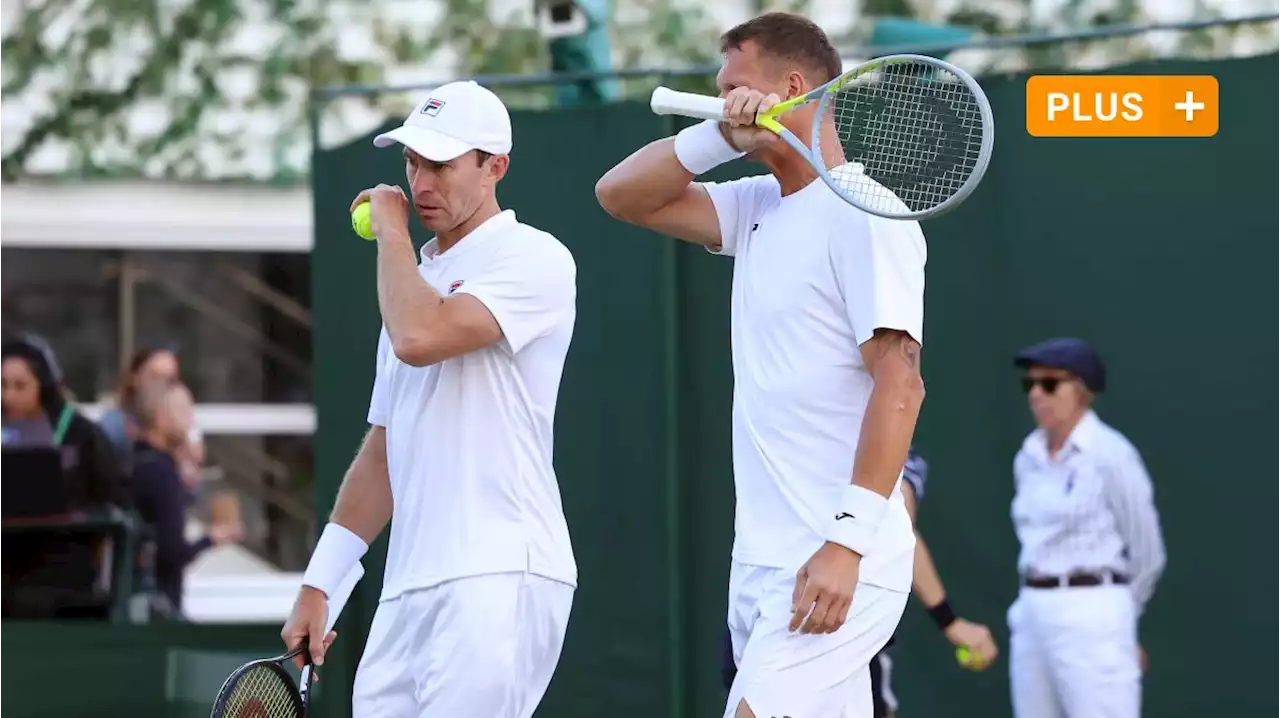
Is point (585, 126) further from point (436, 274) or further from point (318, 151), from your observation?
point (436, 274)

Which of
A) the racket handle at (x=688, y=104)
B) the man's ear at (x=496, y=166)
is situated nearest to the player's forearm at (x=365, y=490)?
the man's ear at (x=496, y=166)

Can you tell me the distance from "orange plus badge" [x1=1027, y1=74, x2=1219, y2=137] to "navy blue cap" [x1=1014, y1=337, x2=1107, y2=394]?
2.22 feet

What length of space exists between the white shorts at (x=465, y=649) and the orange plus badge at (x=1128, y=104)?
3.25 metres

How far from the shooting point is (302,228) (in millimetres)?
12789

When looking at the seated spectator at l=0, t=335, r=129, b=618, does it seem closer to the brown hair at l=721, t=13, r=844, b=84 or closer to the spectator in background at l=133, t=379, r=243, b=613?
the spectator in background at l=133, t=379, r=243, b=613

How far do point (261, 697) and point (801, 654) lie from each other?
1041 mm

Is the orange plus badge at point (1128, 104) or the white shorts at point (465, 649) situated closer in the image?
the white shorts at point (465, 649)

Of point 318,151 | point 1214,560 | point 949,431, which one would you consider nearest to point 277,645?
point 318,151

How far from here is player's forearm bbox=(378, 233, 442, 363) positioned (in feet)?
12.8

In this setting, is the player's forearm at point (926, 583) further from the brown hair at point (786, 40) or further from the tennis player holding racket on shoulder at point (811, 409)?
the brown hair at point (786, 40)

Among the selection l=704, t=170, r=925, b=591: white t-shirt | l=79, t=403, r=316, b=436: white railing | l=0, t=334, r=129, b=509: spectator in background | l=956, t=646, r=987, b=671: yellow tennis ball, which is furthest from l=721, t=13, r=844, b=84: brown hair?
l=79, t=403, r=316, b=436: white railing

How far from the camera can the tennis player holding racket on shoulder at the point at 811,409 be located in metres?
3.61

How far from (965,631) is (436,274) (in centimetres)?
292

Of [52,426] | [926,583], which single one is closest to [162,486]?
[52,426]
